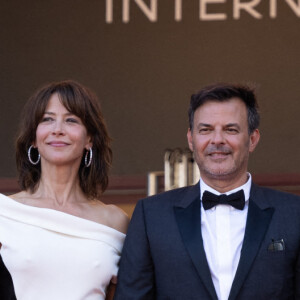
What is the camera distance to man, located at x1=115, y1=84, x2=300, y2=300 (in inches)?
118

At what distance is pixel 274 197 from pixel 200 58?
4.32 meters

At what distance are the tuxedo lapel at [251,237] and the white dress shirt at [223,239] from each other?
1.3 inches

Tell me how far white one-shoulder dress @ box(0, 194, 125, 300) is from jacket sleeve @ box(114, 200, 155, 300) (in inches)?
9.1

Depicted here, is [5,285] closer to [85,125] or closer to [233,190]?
[85,125]

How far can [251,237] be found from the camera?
3037 millimetres

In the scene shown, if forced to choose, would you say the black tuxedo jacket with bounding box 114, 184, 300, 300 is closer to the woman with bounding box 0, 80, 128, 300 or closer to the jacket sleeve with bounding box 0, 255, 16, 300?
the woman with bounding box 0, 80, 128, 300

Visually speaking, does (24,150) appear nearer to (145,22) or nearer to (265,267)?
(265,267)

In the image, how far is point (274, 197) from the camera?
10.4ft

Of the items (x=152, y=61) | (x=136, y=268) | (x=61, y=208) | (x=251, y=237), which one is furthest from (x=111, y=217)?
(x=152, y=61)

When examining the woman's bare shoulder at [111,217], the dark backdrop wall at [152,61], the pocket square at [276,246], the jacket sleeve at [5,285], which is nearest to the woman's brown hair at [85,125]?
the woman's bare shoulder at [111,217]

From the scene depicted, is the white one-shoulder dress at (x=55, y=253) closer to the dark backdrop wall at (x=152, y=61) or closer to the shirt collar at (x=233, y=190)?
the shirt collar at (x=233, y=190)

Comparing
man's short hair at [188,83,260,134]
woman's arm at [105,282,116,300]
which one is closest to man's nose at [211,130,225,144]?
man's short hair at [188,83,260,134]

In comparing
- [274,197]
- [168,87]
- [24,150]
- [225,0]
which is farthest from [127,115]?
[274,197]

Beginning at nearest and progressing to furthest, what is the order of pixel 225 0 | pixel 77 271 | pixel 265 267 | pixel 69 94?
pixel 265 267
pixel 77 271
pixel 69 94
pixel 225 0
